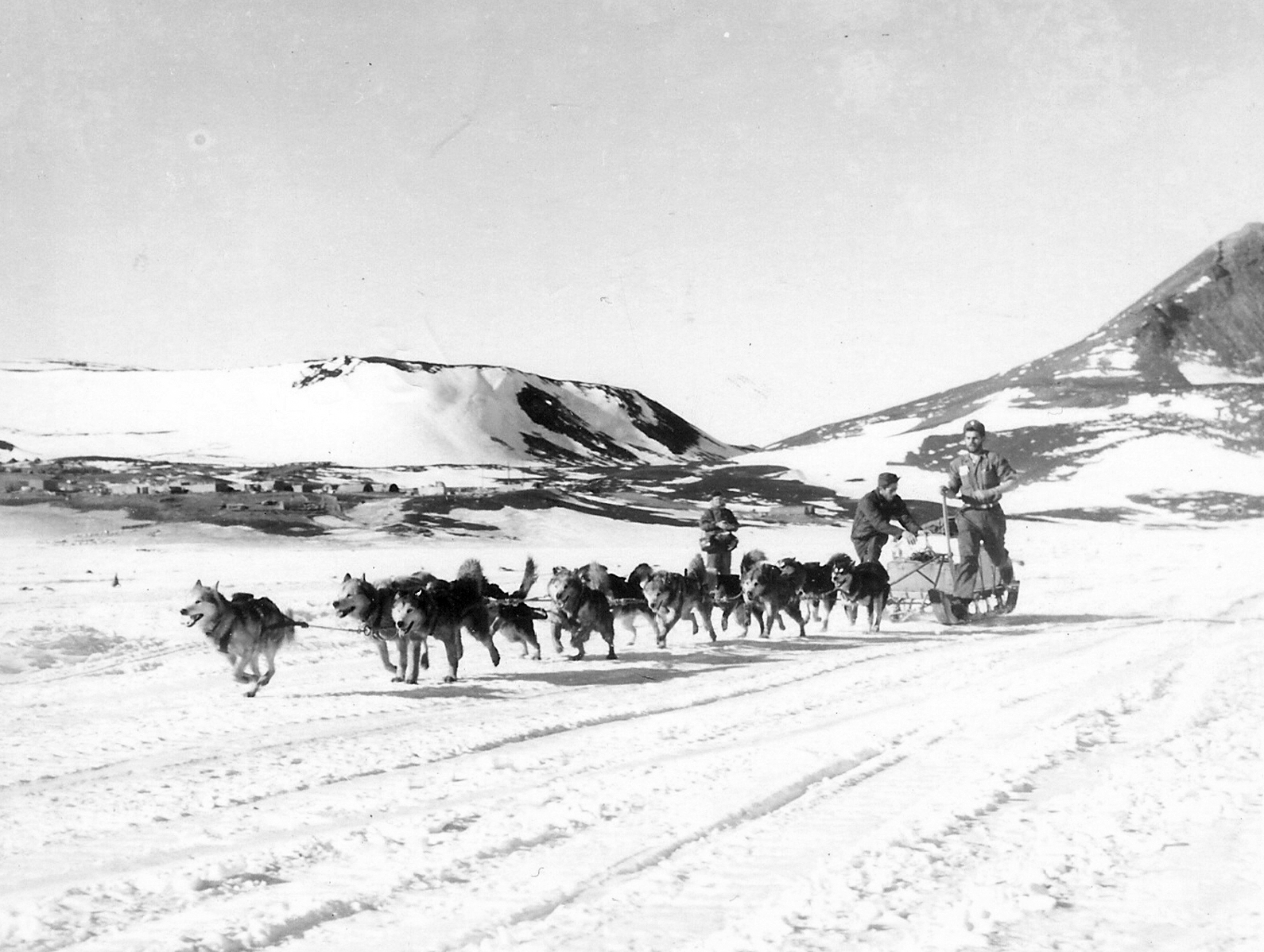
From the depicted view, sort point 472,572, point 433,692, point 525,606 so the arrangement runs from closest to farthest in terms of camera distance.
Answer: point 433,692 → point 472,572 → point 525,606

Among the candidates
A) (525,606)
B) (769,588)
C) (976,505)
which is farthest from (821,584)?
(525,606)

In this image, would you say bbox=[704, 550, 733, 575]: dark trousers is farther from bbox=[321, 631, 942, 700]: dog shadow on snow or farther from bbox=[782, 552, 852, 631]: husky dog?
bbox=[321, 631, 942, 700]: dog shadow on snow

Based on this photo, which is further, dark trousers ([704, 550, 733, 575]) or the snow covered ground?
dark trousers ([704, 550, 733, 575])

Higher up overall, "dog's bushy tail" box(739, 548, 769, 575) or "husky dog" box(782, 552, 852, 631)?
"dog's bushy tail" box(739, 548, 769, 575)

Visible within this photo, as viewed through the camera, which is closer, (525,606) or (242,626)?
(242,626)

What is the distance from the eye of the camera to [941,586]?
13.4m

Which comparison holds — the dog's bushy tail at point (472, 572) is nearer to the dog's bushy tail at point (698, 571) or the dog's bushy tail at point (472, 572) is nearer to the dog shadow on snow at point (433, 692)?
the dog shadow on snow at point (433, 692)

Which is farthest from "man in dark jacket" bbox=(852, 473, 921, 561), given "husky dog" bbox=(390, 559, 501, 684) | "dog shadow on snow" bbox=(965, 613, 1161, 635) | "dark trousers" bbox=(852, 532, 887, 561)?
"husky dog" bbox=(390, 559, 501, 684)

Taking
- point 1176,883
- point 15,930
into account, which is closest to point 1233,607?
point 1176,883

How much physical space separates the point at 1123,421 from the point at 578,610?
8965 cm

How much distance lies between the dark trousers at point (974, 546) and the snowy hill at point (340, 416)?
87.7 metres

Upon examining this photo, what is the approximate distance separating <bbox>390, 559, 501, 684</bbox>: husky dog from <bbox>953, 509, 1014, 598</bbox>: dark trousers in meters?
6.04

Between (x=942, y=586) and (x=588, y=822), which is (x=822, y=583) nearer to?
(x=942, y=586)

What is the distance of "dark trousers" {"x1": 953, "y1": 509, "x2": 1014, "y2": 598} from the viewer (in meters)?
13.1
